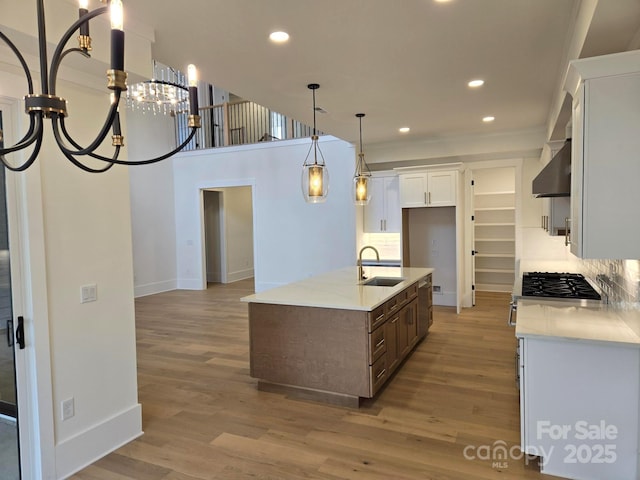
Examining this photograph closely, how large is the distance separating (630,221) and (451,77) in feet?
7.94

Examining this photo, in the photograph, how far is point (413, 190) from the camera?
677cm

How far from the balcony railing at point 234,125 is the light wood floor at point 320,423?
221 inches

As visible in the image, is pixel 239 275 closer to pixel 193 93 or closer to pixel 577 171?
pixel 577 171

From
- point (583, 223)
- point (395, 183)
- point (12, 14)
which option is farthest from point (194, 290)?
point (583, 223)

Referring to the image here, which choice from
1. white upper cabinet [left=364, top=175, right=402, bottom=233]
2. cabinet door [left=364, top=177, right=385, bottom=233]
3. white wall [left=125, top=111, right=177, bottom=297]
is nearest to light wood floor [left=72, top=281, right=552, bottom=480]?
white upper cabinet [left=364, top=175, right=402, bottom=233]

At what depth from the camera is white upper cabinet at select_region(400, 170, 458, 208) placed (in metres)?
6.53

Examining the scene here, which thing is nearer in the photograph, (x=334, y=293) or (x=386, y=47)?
(x=386, y=47)

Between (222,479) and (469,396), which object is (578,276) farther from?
(222,479)

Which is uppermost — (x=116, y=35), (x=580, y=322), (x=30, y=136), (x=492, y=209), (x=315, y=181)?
(x=116, y=35)

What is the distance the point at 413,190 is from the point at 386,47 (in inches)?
147

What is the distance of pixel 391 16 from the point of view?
274 cm

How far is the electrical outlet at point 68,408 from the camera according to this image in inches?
99.8

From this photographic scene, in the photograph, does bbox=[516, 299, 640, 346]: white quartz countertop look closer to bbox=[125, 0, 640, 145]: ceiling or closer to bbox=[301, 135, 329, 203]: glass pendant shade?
bbox=[125, 0, 640, 145]: ceiling

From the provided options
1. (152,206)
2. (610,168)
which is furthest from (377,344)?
(152,206)
